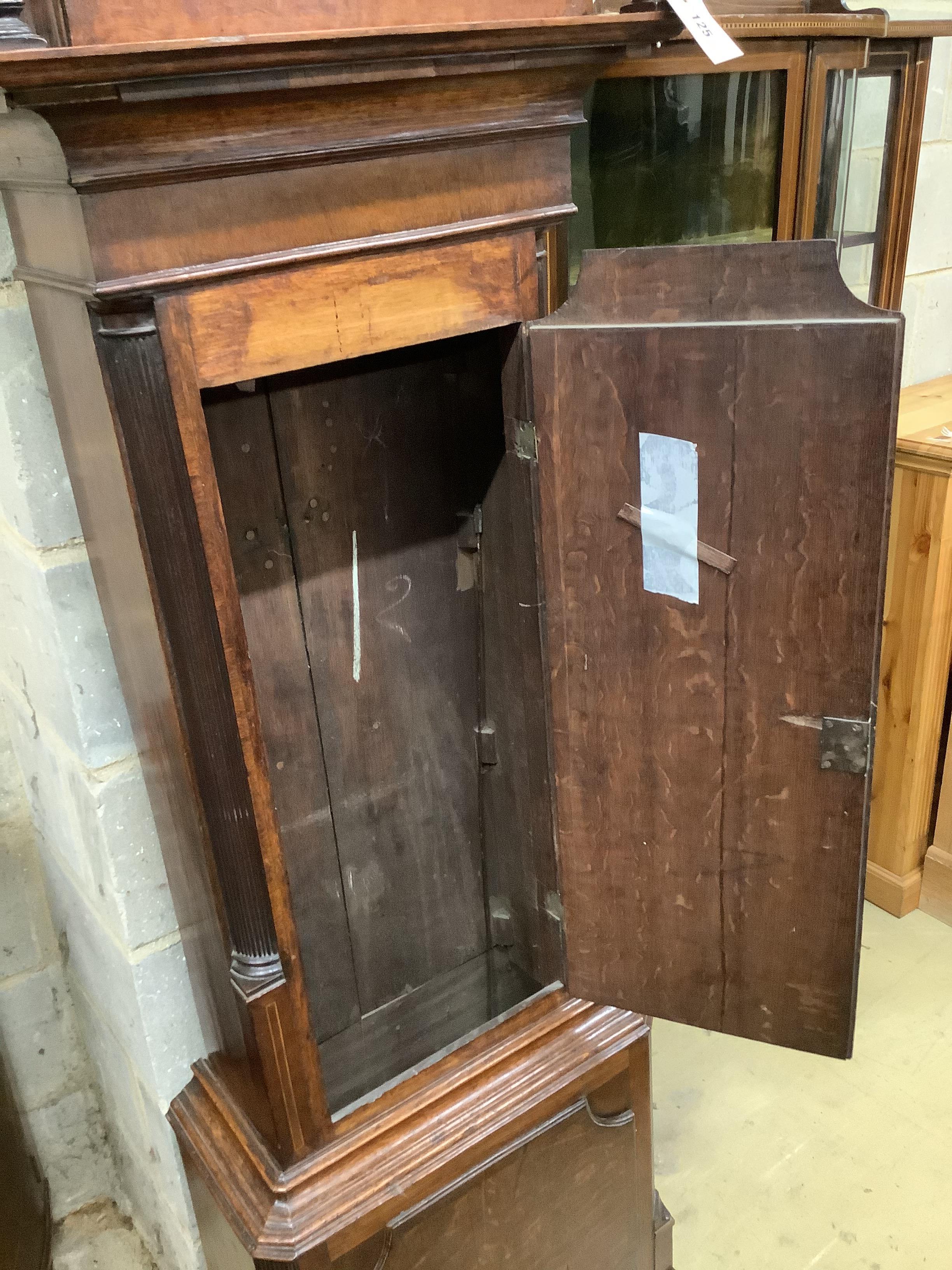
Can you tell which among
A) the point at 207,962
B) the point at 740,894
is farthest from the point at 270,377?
the point at 740,894

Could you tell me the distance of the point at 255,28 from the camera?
2.53 feet

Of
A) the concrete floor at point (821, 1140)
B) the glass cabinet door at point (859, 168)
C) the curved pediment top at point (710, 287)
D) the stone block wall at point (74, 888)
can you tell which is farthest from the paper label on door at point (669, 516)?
the concrete floor at point (821, 1140)

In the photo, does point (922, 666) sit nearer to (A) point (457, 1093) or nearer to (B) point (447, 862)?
(B) point (447, 862)

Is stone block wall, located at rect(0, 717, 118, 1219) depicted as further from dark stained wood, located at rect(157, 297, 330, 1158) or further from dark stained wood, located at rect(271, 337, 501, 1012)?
dark stained wood, located at rect(157, 297, 330, 1158)

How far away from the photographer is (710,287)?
925 millimetres

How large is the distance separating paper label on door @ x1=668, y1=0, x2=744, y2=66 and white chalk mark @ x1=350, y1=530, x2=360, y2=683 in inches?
26.3

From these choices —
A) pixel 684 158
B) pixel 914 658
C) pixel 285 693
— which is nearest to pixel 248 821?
pixel 285 693

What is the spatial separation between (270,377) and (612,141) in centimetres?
65

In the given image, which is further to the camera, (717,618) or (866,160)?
(866,160)

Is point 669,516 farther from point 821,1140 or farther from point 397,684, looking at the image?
point 821,1140

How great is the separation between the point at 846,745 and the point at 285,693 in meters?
0.68

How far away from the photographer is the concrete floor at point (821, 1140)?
1644 mm

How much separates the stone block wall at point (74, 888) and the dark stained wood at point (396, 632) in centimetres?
27

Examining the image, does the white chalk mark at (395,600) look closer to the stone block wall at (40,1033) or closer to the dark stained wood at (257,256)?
the dark stained wood at (257,256)
